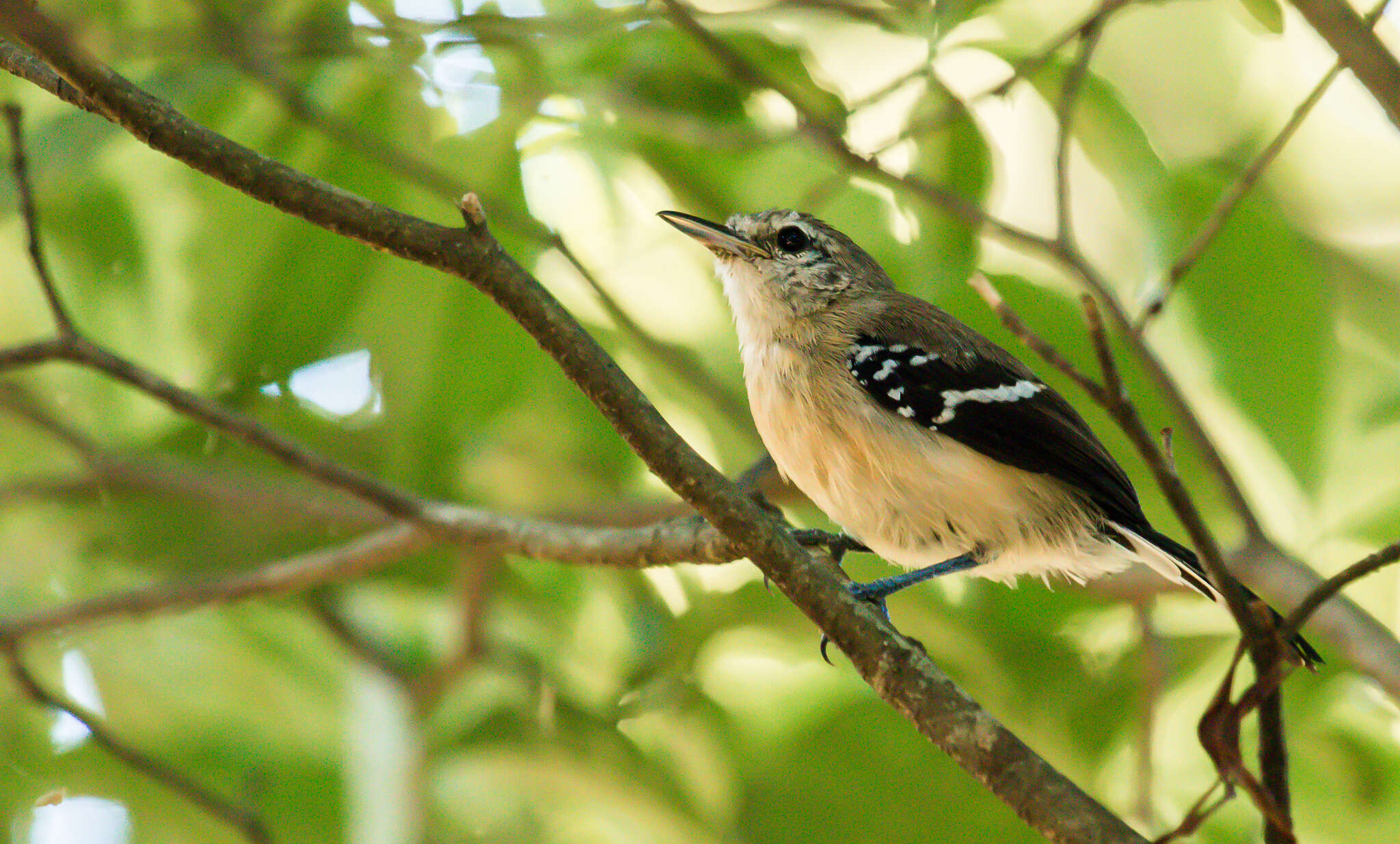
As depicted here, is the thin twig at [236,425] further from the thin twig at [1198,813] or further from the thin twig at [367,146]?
the thin twig at [1198,813]

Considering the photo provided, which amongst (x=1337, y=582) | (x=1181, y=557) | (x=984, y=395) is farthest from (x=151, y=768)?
(x=1337, y=582)

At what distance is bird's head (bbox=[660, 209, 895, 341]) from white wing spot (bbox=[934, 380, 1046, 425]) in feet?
2.07

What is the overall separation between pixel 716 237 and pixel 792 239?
34 centimetres

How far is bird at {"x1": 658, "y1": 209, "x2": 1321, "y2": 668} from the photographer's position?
3441mm

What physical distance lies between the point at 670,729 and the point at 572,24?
8.59 ft

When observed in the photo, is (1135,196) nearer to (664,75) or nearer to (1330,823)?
(664,75)

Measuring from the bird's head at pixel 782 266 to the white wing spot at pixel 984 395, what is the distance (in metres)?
0.63

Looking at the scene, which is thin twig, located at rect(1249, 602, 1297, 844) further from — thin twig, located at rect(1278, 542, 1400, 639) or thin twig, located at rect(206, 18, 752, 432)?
thin twig, located at rect(206, 18, 752, 432)

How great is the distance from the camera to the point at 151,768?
3.75m

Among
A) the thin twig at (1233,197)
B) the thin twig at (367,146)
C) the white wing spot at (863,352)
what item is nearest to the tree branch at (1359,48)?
the thin twig at (1233,197)

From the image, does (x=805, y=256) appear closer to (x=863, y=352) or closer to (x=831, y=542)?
(x=863, y=352)

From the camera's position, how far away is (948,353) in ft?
12.1

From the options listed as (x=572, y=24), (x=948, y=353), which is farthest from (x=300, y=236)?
(x=948, y=353)

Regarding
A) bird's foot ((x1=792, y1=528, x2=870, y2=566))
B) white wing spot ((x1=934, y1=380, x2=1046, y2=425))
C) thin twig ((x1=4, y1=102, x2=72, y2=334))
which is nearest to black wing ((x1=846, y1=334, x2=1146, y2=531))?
white wing spot ((x1=934, y1=380, x2=1046, y2=425))
